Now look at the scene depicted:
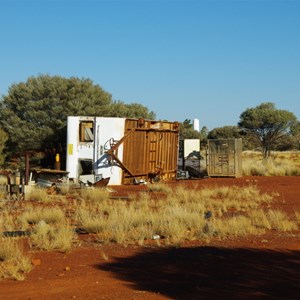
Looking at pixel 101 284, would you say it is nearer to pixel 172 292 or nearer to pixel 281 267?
pixel 172 292

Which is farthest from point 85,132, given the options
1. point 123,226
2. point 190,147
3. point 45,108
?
point 123,226

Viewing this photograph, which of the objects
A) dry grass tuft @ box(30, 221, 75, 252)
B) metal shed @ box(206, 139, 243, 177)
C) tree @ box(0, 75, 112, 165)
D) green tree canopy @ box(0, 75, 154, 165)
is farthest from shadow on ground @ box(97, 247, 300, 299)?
metal shed @ box(206, 139, 243, 177)

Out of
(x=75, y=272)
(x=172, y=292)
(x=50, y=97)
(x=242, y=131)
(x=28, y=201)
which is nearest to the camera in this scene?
(x=172, y=292)

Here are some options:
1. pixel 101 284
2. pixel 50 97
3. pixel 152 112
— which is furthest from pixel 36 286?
pixel 152 112

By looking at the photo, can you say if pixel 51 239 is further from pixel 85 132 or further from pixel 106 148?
pixel 85 132

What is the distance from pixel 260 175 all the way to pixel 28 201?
20963 millimetres

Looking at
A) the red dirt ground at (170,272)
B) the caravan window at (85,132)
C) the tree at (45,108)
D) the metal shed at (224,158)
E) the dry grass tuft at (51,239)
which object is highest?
the tree at (45,108)

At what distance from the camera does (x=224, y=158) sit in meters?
36.0

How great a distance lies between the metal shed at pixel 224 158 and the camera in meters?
35.7

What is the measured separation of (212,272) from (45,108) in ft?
95.7

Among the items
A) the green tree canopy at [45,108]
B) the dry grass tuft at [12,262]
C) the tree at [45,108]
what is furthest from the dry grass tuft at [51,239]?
the tree at [45,108]

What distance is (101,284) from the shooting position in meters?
8.02

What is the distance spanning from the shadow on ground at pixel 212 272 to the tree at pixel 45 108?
77.2ft

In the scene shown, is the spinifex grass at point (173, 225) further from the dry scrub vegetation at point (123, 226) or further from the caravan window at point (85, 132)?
the caravan window at point (85, 132)
